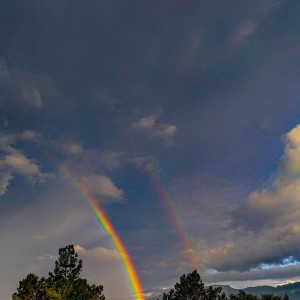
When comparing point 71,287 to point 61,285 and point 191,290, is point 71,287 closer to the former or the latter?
point 61,285

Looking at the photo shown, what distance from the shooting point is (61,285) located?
46.4 metres

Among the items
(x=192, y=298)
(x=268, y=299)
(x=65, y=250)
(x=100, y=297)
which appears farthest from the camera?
(x=268, y=299)

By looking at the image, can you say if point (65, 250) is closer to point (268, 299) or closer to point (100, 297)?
point (100, 297)

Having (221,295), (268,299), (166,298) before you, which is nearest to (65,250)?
(166,298)

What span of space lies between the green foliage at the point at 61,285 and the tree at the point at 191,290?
14.2 metres

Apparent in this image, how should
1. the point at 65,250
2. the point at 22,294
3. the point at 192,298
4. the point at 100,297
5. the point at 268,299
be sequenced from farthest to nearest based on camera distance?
the point at 268,299 → the point at 192,298 → the point at 100,297 → the point at 65,250 → the point at 22,294

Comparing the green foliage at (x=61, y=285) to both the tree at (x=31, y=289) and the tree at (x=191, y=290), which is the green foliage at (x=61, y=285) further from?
the tree at (x=191, y=290)

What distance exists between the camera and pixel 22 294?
42.7 m

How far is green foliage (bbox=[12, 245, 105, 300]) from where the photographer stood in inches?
1682

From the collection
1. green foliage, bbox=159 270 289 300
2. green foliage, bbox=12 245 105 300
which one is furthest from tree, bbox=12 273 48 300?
green foliage, bbox=159 270 289 300

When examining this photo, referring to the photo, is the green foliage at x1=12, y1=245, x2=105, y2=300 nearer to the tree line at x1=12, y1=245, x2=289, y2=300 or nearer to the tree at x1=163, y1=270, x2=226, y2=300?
the tree line at x1=12, y1=245, x2=289, y2=300

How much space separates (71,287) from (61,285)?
4.57ft

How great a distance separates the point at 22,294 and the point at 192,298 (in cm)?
3136

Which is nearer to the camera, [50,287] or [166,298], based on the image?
[50,287]
